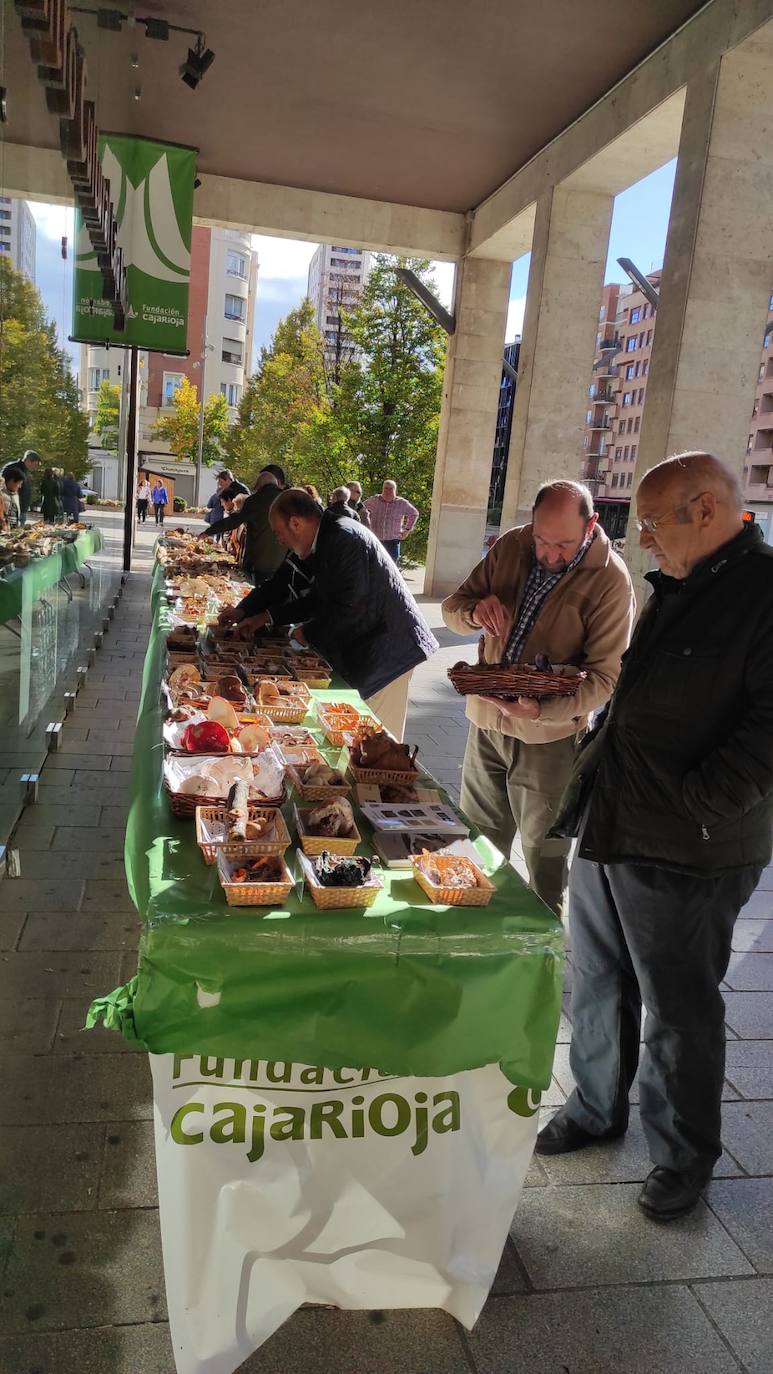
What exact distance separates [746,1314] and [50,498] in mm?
5146

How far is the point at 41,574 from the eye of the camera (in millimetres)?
5621

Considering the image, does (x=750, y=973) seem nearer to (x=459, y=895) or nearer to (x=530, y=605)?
(x=530, y=605)

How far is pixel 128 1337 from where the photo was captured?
198 cm

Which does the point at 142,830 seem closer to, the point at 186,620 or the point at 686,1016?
the point at 686,1016

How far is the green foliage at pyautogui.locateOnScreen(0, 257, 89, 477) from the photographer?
12.3 feet

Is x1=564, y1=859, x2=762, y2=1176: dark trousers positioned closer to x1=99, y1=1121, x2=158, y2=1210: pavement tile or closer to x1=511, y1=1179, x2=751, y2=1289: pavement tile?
x1=511, y1=1179, x2=751, y2=1289: pavement tile

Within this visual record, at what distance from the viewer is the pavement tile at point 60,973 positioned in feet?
11.0

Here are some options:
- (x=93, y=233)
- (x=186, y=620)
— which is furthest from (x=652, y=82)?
(x=186, y=620)

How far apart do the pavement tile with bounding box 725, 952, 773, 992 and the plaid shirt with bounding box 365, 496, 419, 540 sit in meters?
11.0

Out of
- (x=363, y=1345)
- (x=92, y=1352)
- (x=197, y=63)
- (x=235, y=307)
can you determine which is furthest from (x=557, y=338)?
(x=235, y=307)

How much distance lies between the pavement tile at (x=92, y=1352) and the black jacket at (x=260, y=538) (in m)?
8.02

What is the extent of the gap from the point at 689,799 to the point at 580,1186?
1.21 m

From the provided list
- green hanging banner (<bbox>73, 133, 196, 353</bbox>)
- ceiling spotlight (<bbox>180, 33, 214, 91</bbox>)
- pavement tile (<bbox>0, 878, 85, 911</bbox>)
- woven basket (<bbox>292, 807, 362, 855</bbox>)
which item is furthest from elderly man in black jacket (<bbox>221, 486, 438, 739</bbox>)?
ceiling spotlight (<bbox>180, 33, 214, 91</bbox>)

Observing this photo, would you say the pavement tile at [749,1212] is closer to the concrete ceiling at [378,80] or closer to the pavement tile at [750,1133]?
the pavement tile at [750,1133]
